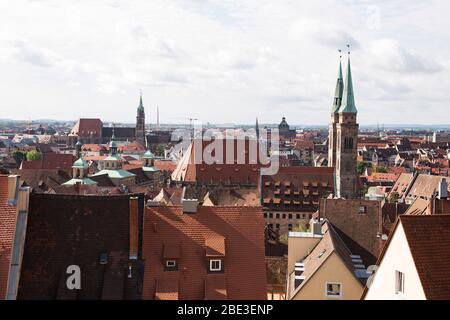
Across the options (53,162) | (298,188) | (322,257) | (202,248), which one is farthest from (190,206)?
(53,162)

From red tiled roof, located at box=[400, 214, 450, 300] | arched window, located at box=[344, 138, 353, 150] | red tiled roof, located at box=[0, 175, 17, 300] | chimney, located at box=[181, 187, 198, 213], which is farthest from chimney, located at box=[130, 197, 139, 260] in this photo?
arched window, located at box=[344, 138, 353, 150]

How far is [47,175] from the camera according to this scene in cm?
9425

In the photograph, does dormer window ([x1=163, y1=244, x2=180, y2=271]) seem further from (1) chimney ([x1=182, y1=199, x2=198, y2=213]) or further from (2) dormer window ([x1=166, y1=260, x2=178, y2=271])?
(1) chimney ([x1=182, y1=199, x2=198, y2=213])

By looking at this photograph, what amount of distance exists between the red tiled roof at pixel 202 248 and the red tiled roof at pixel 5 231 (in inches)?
218

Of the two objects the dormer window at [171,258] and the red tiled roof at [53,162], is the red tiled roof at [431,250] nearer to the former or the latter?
the dormer window at [171,258]

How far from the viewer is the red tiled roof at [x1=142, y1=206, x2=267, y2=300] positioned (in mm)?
23859

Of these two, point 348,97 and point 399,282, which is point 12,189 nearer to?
point 399,282

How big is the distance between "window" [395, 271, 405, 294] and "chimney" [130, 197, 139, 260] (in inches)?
467

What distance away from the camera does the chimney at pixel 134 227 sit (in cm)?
2384

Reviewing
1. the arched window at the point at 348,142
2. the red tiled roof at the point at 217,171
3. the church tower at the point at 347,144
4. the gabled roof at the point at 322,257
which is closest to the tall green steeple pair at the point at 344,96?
the church tower at the point at 347,144
